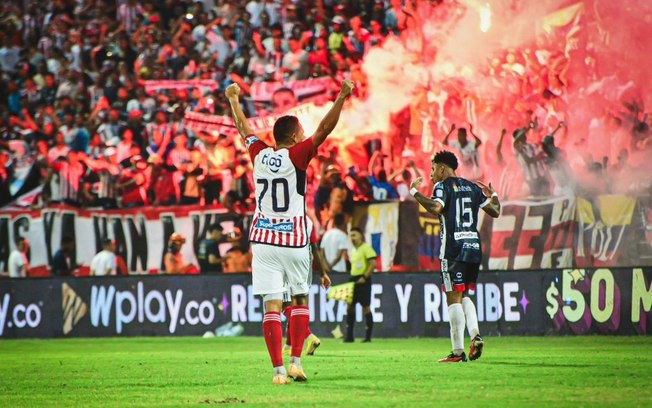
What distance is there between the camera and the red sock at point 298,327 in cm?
944

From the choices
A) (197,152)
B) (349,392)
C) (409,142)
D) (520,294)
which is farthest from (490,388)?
(197,152)

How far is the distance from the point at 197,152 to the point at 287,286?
14498mm

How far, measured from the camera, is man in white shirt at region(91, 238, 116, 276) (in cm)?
2205

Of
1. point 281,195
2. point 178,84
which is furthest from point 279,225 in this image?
point 178,84

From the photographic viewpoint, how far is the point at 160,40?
27891mm

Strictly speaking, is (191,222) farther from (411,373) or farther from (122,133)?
(411,373)

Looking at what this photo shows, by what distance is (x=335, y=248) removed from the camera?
65.8 ft

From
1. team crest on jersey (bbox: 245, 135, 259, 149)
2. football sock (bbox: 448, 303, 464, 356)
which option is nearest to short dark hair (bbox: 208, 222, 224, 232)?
football sock (bbox: 448, 303, 464, 356)

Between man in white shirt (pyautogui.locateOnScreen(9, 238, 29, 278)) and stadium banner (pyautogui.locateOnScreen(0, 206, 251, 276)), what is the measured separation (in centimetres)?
15

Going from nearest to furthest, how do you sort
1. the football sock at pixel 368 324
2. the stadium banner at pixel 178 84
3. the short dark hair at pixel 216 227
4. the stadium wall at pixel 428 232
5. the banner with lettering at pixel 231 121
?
the football sock at pixel 368 324
the stadium wall at pixel 428 232
the short dark hair at pixel 216 227
the banner with lettering at pixel 231 121
the stadium banner at pixel 178 84

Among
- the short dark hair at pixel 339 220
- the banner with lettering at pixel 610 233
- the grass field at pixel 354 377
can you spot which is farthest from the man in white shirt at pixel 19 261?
the banner with lettering at pixel 610 233

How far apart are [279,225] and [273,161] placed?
52cm

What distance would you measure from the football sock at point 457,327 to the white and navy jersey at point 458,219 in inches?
20.1

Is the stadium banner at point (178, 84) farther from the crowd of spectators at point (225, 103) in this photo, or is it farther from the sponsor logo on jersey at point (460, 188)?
the sponsor logo on jersey at point (460, 188)
